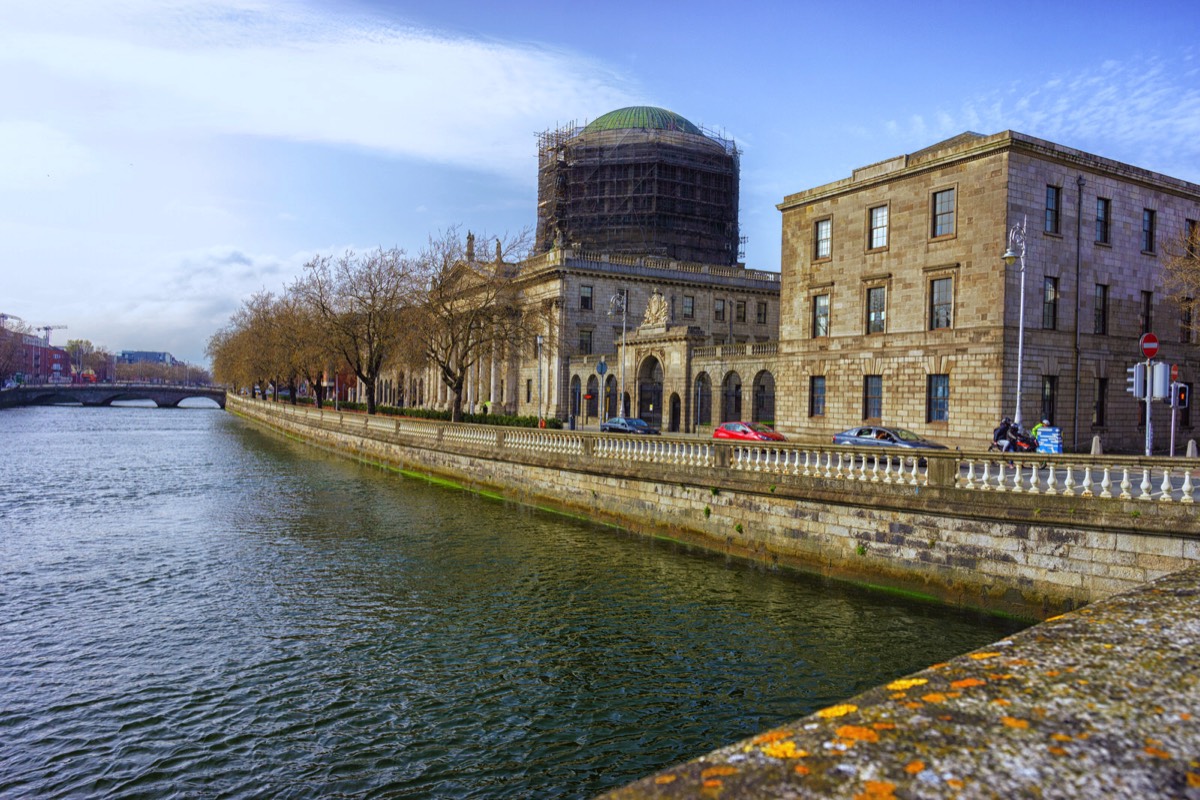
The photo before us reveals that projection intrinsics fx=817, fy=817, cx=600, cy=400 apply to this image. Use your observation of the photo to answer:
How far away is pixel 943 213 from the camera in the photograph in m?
33.5

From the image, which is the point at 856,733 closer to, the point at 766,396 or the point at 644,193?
the point at 766,396

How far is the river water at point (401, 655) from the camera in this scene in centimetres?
940

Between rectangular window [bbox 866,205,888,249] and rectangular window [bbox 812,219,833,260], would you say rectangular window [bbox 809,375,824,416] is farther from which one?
rectangular window [bbox 866,205,888,249]

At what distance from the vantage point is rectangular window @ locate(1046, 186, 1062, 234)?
105 ft

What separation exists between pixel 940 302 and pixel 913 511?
65.9 ft

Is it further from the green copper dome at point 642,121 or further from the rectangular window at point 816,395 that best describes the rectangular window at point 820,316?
the green copper dome at point 642,121

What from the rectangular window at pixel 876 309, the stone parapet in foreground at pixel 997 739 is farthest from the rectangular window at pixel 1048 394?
the stone parapet in foreground at pixel 997 739

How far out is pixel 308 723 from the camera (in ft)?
34.0

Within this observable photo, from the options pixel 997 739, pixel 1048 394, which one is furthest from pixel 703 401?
pixel 997 739

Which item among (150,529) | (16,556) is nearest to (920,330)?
Result: (150,529)

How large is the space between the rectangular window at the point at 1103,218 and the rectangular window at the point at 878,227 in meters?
8.16

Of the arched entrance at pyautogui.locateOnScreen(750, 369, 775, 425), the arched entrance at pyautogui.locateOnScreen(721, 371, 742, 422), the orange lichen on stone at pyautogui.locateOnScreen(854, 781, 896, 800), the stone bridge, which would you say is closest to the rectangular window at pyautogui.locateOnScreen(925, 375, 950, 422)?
the arched entrance at pyautogui.locateOnScreen(721, 371, 742, 422)

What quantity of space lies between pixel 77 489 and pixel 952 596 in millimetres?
32088

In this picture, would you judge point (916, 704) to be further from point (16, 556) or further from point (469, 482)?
point (469, 482)
